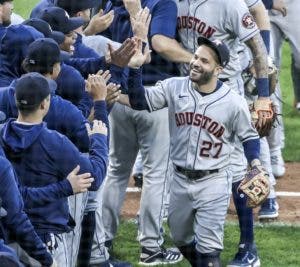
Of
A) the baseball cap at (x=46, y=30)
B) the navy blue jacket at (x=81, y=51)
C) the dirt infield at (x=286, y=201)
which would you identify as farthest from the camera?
the dirt infield at (x=286, y=201)

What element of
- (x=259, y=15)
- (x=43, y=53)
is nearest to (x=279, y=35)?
(x=259, y=15)

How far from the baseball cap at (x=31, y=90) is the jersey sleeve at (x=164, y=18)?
1771 mm

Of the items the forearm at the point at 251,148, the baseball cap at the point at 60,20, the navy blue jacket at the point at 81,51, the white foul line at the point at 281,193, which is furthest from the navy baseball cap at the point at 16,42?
the white foul line at the point at 281,193

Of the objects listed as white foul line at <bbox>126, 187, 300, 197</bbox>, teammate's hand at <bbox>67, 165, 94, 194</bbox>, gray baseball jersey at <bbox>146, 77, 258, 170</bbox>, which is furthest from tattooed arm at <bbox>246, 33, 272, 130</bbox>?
teammate's hand at <bbox>67, 165, 94, 194</bbox>

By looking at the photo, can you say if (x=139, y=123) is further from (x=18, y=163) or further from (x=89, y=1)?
(x=18, y=163)

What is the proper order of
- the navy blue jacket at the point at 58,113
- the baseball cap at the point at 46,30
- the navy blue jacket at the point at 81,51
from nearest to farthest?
the navy blue jacket at the point at 58,113 < the baseball cap at the point at 46,30 < the navy blue jacket at the point at 81,51

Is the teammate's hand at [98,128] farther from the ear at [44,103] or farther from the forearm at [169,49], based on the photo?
the forearm at [169,49]

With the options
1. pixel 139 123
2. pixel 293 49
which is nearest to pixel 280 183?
pixel 293 49

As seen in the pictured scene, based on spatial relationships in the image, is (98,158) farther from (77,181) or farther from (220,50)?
(220,50)

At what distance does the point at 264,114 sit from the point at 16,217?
2.57 m

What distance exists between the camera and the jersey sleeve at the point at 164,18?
6.96 metres

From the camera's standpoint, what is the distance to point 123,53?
6.30m

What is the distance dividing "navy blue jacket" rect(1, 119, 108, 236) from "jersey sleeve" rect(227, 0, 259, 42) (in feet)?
6.34

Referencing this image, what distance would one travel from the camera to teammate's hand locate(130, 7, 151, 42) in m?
6.44
